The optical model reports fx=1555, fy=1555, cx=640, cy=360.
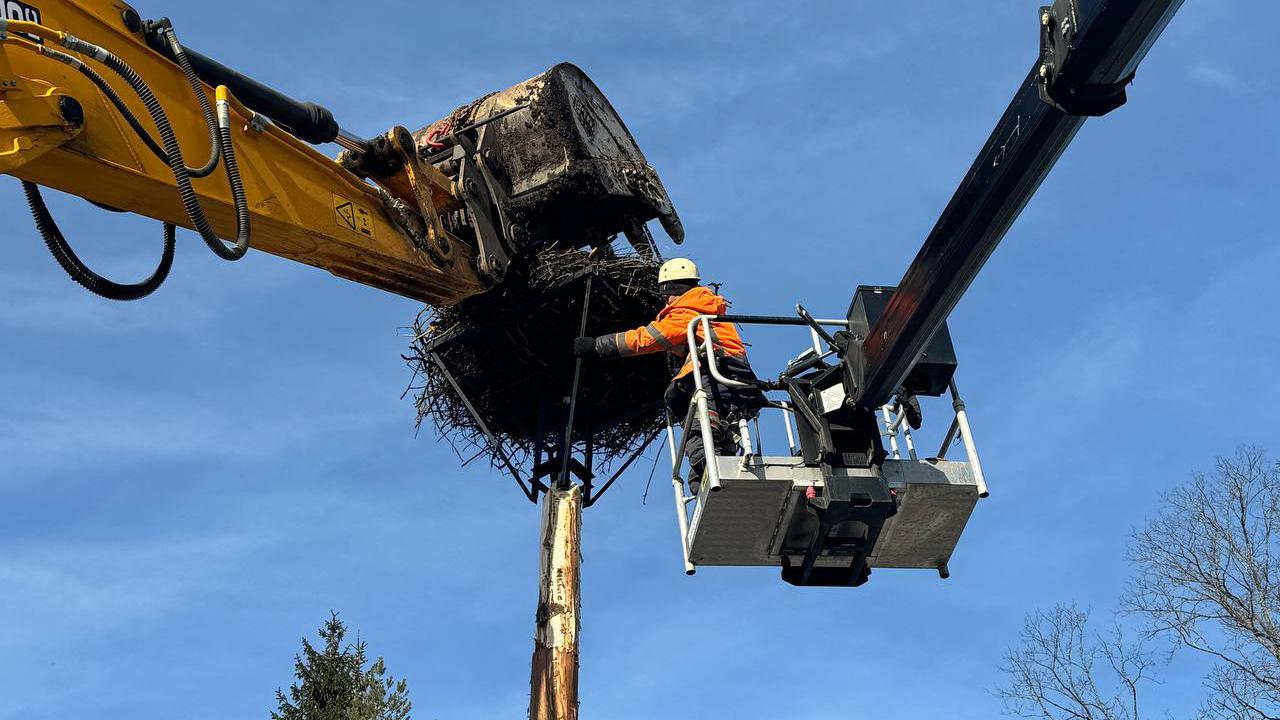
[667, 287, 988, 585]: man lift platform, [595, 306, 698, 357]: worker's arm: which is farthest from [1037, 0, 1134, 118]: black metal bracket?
[595, 306, 698, 357]: worker's arm

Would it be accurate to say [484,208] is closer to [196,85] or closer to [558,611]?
[558,611]

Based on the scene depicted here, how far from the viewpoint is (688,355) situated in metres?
10.1

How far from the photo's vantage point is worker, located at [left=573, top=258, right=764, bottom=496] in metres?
9.12

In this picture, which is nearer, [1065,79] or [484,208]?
[1065,79]

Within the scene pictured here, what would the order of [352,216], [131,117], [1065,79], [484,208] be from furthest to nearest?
[484,208], [352,216], [131,117], [1065,79]

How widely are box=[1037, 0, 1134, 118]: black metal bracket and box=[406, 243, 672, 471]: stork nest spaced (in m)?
6.10

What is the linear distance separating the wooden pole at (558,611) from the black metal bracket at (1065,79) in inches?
223

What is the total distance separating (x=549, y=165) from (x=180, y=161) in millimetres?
4661

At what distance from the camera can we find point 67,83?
7.02 metres

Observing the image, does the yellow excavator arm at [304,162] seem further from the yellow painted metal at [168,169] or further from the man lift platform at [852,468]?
the man lift platform at [852,468]

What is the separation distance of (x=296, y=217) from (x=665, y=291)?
2.99 m

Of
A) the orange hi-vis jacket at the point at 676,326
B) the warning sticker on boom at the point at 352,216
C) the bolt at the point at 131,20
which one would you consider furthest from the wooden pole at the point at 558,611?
the bolt at the point at 131,20

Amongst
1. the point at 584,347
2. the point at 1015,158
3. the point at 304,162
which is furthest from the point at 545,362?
the point at 1015,158

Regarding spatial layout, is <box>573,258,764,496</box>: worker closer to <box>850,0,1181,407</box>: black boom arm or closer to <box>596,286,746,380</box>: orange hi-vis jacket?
<box>596,286,746,380</box>: orange hi-vis jacket
